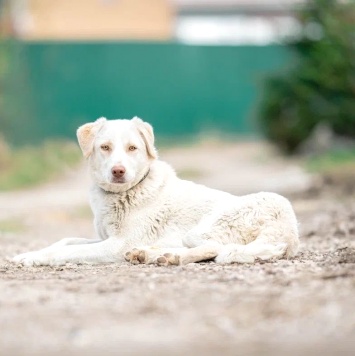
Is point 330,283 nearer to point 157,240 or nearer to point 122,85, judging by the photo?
point 157,240

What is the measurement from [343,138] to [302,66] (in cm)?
196

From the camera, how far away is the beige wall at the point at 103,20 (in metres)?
A: 38.9

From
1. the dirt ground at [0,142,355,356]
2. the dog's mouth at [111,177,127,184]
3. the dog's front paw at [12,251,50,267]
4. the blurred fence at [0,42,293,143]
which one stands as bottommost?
the dirt ground at [0,142,355,356]

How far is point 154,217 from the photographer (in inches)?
336

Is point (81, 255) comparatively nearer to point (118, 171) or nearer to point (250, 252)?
point (118, 171)

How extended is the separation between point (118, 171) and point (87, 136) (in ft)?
1.77

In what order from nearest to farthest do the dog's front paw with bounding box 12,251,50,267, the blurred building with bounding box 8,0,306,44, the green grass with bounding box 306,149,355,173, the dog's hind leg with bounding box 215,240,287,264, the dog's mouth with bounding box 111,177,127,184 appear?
the dog's hind leg with bounding box 215,240,287,264
the dog's mouth with bounding box 111,177,127,184
the dog's front paw with bounding box 12,251,50,267
the green grass with bounding box 306,149,355,173
the blurred building with bounding box 8,0,306,44

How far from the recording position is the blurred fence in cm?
2847

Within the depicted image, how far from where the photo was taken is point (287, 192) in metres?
17.0

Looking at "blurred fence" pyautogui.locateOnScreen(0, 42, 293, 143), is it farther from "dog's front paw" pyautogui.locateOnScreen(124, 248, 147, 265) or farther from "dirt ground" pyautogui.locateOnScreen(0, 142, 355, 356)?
"dog's front paw" pyautogui.locateOnScreen(124, 248, 147, 265)

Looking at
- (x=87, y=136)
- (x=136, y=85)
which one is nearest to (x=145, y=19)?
(x=136, y=85)

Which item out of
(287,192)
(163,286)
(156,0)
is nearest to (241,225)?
(163,286)

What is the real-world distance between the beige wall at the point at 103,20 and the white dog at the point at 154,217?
29.3 metres

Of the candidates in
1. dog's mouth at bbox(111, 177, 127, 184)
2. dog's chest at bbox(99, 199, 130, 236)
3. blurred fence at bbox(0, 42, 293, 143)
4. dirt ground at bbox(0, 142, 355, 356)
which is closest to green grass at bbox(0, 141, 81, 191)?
blurred fence at bbox(0, 42, 293, 143)
